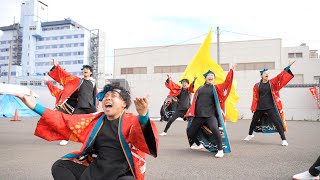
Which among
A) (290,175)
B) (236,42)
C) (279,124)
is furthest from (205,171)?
(236,42)

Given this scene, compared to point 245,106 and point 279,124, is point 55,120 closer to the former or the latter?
point 279,124

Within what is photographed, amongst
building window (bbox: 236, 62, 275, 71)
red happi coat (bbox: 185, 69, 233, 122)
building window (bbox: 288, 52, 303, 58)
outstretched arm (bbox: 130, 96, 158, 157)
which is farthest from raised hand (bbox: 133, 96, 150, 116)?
building window (bbox: 288, 52, 303, 58)

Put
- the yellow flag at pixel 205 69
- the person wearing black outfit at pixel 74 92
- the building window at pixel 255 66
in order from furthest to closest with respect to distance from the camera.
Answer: the building window at pixel 255 66 → the yellow flag at pixel 205 69 → the person wearing black outfit at pixel 74 92

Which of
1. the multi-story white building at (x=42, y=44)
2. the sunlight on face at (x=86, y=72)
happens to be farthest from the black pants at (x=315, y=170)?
the multi-story white building at (x=42, y=44)

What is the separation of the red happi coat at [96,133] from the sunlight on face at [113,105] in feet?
0.22

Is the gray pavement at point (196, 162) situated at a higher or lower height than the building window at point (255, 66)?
lower

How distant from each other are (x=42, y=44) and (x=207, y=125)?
243ft

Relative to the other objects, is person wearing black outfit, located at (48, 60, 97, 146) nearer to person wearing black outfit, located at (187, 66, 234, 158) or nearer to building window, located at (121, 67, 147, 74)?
person wearing black outfit, located at (187, 66, 234, 158)

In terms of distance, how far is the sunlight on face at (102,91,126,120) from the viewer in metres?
2.64

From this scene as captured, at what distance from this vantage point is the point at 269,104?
720cm

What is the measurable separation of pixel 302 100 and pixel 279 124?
508 inches

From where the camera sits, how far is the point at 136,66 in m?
34.0

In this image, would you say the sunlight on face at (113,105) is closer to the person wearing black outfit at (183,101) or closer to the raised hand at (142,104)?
the raised hand at (142,104)

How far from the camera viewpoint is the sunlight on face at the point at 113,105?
264 cm
